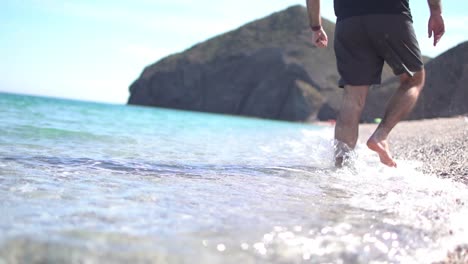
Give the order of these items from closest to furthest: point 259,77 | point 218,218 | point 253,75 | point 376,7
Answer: point 218,218, point 376,7, point 259,77, point 253,75

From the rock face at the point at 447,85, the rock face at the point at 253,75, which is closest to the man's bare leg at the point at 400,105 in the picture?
the rock face at the point at 447,85

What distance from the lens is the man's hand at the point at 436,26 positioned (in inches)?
133

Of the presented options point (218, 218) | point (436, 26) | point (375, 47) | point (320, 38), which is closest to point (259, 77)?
point (320, 38)

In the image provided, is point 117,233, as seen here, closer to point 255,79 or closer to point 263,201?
point 263,201

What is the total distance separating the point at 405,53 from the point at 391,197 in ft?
4.85

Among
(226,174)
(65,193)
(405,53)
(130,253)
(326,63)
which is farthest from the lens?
(326,63)

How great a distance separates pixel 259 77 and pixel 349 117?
74.8 m

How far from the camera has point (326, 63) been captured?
237 feet

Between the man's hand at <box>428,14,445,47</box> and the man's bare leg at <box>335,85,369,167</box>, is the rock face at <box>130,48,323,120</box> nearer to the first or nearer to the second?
the man's hand at <box>428,14,445,47</box>

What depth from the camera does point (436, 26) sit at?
11.1 feet

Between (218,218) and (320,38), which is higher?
(320,38)

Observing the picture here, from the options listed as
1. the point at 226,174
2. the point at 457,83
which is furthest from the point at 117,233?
the point at 457,83

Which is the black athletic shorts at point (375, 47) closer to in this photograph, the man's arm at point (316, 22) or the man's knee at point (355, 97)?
the man's knee at point (355, 97)

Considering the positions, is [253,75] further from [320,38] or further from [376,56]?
[376,56]
